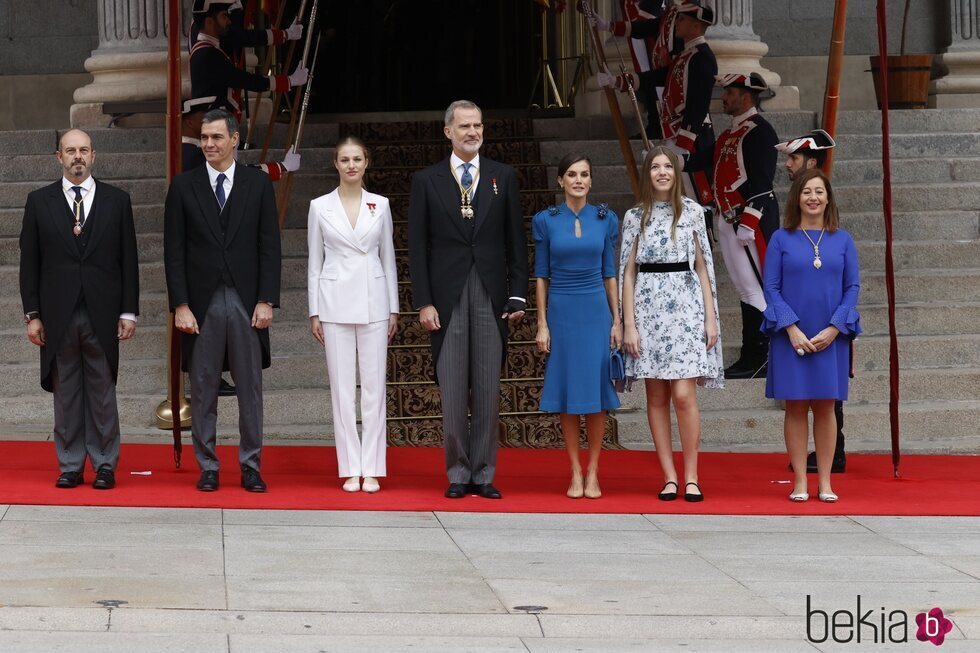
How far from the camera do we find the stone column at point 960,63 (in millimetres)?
15414

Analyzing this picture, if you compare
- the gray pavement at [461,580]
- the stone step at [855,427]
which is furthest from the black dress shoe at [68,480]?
the stone step at [855,427]

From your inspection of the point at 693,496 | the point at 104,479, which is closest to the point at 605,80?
the point at 693,496

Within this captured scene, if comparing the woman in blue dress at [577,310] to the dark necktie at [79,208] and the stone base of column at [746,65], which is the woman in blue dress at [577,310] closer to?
the dark necktie at [79,208]

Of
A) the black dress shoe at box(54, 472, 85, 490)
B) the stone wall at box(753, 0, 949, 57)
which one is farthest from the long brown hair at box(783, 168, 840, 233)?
the stone wall at box(753, 0, 949, 57)

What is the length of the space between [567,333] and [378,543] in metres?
1.69

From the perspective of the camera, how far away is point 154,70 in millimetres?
13844

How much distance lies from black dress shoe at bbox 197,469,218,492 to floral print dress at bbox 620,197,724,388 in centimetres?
205

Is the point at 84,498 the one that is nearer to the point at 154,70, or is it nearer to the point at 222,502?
the point at 222,502

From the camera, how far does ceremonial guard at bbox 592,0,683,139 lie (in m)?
11.9

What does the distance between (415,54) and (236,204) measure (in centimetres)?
1194

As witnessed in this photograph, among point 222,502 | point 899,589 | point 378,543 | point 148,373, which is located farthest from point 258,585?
point 148,373

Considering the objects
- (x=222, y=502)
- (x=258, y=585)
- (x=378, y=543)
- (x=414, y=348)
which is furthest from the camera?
(x=414, y=348)

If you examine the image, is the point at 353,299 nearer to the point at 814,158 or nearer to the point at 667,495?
the point at 667,495

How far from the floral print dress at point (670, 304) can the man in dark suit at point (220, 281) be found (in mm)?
1789
